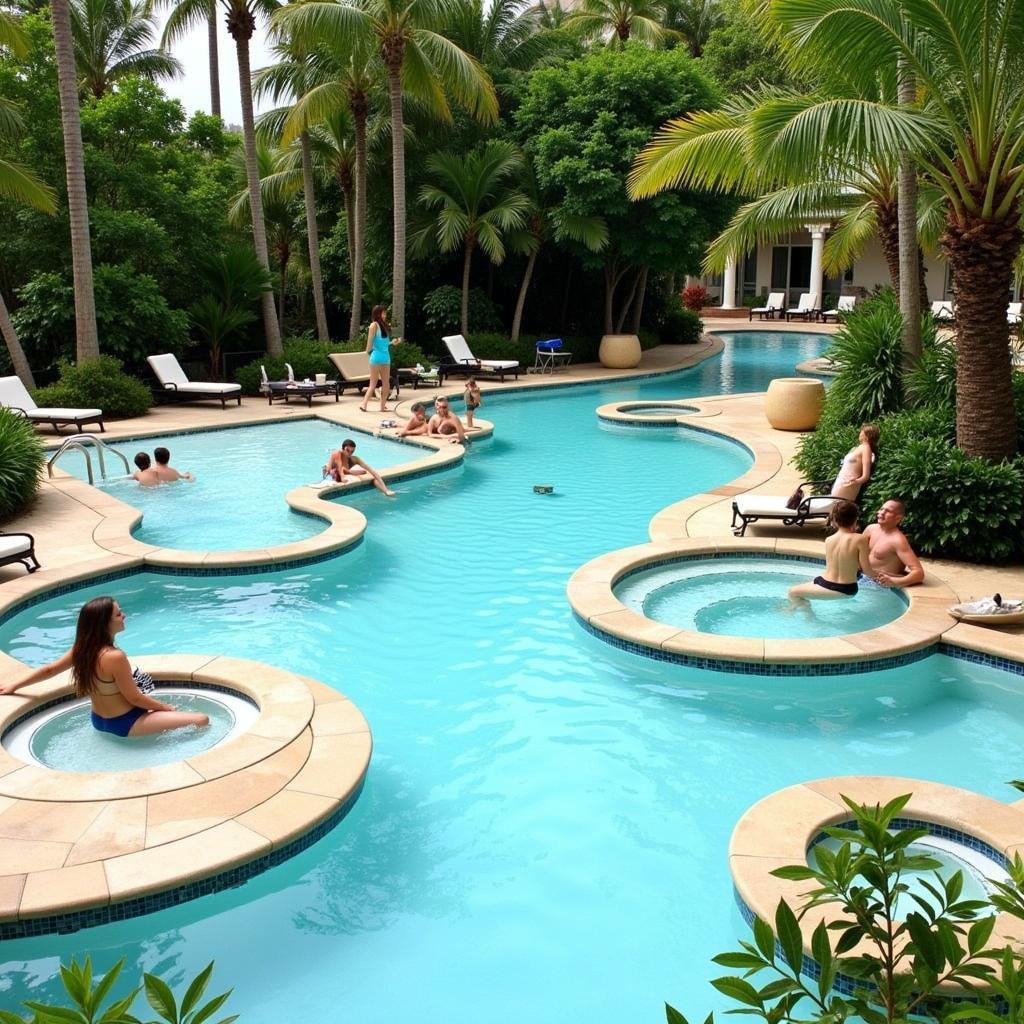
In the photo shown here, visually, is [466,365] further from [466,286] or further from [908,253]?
[908,253]

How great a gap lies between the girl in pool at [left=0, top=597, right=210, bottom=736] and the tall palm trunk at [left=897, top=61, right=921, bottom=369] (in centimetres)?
1002

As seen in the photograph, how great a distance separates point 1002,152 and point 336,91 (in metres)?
18.0

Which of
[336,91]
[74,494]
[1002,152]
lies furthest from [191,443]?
[1002,152]

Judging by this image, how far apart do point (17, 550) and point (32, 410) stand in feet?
26.8

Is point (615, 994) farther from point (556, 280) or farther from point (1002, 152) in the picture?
point (556, 280)

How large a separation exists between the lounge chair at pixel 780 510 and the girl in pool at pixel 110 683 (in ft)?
22.3

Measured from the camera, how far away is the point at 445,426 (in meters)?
17.9

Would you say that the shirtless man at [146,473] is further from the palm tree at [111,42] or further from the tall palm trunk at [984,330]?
the palm tree at [111,42]

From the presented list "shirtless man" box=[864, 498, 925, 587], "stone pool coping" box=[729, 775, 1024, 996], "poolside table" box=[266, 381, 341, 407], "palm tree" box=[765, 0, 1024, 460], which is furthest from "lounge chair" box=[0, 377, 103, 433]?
"stone pool coping" box=[729, 775, 1024, 996]

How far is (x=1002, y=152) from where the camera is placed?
32.5ft

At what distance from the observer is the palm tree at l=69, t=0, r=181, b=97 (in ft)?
94.4

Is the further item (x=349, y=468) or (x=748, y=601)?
(x=349, y=468)

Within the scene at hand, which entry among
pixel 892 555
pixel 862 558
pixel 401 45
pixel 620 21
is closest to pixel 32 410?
pixel 401 45

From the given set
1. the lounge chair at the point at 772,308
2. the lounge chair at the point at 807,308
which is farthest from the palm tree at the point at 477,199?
the lounge chair at the point at 772,308
